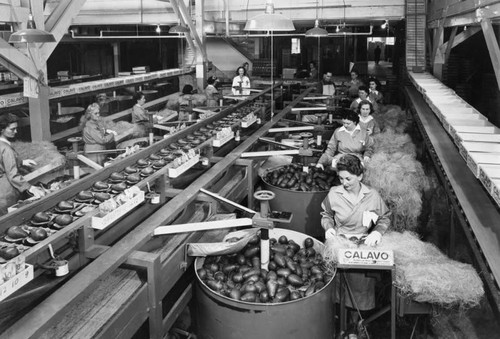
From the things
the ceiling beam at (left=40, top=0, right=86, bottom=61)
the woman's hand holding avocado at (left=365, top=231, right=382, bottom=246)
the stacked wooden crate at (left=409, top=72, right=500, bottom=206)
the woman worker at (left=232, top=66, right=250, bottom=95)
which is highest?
the ceiling beam at (left=40, top=0, right=86, bottom=61)

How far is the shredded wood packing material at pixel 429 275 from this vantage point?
3.23 metres

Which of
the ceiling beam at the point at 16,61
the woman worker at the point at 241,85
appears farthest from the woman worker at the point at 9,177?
the woman worker at the point at 241,85

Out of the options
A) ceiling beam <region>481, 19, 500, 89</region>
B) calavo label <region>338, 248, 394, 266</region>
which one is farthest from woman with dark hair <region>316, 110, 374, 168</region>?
calavo label <region>338, 248, 394, 266</region>

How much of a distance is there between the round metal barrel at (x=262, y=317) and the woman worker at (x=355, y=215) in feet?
1.38

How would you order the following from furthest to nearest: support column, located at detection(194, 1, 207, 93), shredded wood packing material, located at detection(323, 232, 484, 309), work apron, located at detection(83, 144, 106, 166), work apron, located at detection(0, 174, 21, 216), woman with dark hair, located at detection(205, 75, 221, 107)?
1. support column, located at detection(194, 1, 207, 93)
2. woman with dark hair, located at detection(205, 75, 221, 107)
3. work apron, located at detection(83, 144, 106, 166)
4. work apron, located at detection(0, 174, 21, 216)
5. shredded wood packing material, located at detection(323, 232, 484, 309)

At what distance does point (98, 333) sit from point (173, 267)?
2.95 feet

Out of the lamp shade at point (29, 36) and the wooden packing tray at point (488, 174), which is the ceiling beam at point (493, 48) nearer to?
the wooden packing tray at point (488, 174)

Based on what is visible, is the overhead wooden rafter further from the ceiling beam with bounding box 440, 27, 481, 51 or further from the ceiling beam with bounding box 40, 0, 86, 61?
the ceiling beam with bounding box 40, 0, 86, 61

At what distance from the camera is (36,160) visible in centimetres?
595

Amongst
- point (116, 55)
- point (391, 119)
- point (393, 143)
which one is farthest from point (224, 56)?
point (393, 143)

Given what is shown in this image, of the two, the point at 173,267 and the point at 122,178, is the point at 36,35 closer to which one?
the point at 122,178

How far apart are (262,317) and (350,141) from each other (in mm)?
3285

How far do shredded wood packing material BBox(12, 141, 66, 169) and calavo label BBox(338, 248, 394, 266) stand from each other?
394cm

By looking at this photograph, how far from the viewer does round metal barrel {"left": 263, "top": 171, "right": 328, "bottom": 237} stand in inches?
222
